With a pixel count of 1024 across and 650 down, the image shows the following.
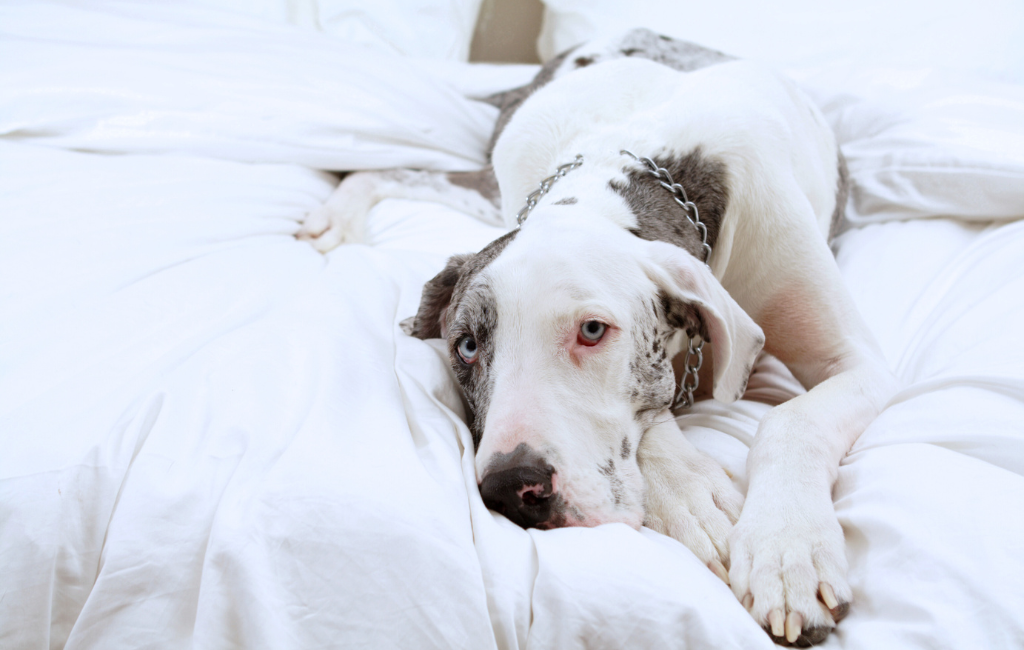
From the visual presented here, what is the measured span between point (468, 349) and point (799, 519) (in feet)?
2.36

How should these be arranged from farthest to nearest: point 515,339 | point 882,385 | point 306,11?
point 306,11
point 882,385
point 515,339

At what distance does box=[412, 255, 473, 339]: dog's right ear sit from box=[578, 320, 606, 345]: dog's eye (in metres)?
0.44

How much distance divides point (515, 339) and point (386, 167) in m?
2.11

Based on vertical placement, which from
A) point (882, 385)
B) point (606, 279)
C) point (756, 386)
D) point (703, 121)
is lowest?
point (756, 386)

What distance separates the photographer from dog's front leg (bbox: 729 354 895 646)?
3.16 feet

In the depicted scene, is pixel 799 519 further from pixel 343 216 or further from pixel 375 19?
pixel 375 19

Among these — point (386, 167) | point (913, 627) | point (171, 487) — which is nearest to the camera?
point (913, 627)

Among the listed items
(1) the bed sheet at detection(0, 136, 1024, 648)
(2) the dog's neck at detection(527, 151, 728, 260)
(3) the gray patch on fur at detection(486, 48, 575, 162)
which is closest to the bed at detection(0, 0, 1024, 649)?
(1) the bed sheet at detection(0, 136, 1024, 648)

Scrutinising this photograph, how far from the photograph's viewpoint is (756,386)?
6.04 feet

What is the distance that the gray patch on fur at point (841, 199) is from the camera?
8.49 ft

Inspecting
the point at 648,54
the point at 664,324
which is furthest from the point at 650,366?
the point at 648,54

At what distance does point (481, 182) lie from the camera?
3227 millimetres

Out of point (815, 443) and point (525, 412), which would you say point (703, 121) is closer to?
point (815, 443)

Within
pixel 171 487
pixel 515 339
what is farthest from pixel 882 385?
pixel 171 487
